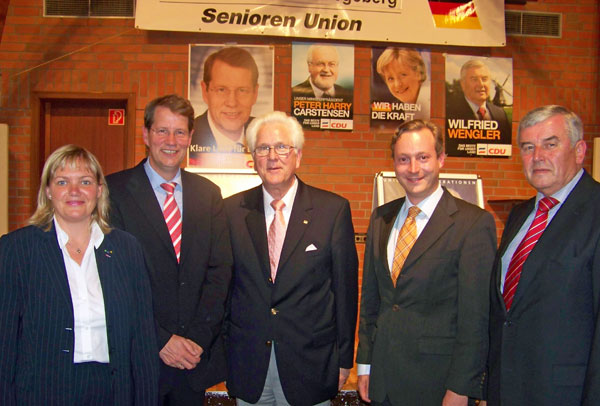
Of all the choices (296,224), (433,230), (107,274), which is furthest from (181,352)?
(433,230)

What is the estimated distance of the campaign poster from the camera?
448 centimetres

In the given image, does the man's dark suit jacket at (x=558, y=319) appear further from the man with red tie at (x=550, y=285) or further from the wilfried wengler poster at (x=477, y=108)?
the wilfried wengler poster at (x=477, y=108)

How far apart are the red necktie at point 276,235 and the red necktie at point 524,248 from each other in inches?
36.6

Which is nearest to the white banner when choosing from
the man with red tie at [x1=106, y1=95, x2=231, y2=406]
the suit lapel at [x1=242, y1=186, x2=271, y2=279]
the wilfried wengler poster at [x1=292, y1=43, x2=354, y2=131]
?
the wilfried wengler poster at [x1=292, y1=43, x2=354, y2=131]

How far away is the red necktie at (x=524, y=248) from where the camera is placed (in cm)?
187

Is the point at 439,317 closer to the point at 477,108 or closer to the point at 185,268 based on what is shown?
the point at 185,268

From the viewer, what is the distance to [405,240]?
2.14m

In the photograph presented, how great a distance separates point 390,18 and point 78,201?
138 inches

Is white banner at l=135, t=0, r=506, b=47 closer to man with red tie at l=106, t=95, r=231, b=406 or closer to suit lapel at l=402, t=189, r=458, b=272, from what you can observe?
man with red tie at l=106, t=95, r=231, b=406

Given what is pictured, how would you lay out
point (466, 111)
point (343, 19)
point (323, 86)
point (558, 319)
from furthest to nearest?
point (466, 111)
point (323, 86)
point (343, 19)
point (558, 319)

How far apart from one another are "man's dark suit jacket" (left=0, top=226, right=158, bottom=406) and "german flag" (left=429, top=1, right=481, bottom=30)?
3.73 metres

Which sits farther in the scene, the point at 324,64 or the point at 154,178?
the point at 324,64

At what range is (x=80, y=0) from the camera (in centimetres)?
452

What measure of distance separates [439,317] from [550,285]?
44cm
